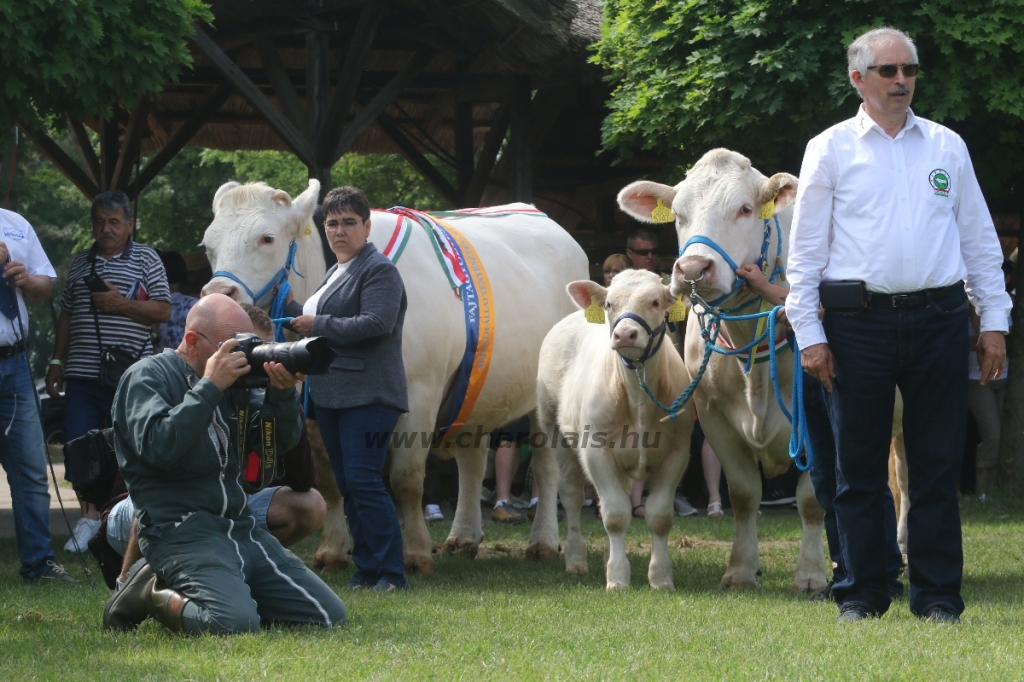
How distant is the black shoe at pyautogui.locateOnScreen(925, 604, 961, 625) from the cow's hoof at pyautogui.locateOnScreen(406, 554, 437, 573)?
3.06m

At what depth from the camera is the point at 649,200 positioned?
22.9ft

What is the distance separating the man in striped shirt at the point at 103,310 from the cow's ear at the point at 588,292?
2.67 meters

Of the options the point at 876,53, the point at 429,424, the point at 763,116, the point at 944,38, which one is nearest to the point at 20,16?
the point at 429,424

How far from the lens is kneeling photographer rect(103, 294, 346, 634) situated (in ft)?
16.5

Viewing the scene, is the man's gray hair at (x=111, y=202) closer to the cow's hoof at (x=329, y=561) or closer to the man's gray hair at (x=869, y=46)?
the cow's hoof at (x=329, y=561)

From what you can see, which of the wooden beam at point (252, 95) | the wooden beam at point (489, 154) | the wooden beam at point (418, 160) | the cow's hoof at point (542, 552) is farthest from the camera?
the wooden beam at point (418, 160)

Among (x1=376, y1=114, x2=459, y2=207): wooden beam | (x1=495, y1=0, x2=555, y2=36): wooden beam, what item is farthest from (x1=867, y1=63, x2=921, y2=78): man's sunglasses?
(x1=376, y1=114, x2=459, y2=207): wooden beam

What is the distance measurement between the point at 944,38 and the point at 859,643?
19.0ft

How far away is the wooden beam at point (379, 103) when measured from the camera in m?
10.8

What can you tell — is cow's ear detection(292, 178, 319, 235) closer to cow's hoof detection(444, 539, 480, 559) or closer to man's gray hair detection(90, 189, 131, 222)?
man's gray hair detection(90, 189, 131, 222)

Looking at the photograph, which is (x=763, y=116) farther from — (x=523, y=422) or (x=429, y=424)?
(x=429, y=424)

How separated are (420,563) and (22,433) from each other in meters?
2.27

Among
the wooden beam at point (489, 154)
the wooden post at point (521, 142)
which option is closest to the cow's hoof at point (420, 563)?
the wooden post at point (521, 142)

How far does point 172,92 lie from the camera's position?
14.2 m
